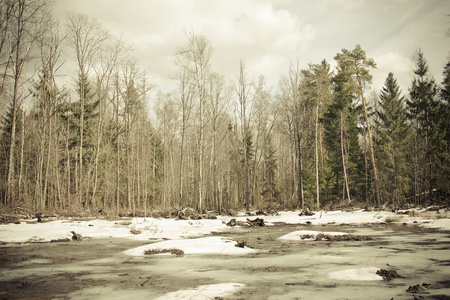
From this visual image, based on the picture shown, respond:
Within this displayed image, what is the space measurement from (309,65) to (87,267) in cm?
2901

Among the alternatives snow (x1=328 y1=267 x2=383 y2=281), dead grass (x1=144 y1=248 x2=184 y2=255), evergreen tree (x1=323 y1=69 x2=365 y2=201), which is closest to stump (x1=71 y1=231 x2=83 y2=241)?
dead grass (x1=144 y1=248 x2=184 y2=255)

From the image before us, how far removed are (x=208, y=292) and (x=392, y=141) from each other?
2848 centimetres

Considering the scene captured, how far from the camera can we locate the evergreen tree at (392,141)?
25.5 meters

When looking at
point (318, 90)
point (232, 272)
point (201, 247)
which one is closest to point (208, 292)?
point (232, 272)

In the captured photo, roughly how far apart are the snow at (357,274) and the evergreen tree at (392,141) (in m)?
23.3

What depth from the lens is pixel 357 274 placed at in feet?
14.0

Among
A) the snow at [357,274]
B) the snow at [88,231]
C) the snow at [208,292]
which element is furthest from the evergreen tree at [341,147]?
the snow at [208,292]

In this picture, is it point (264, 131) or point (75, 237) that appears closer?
point (75, 237)

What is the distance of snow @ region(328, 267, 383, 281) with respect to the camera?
408 centimetres

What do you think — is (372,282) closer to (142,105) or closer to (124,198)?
(142,105)

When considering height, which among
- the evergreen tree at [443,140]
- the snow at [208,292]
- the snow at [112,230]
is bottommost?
the snow at [112,230]

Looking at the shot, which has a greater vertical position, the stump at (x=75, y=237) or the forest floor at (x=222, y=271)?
the forest floor at (x=222, y=271)

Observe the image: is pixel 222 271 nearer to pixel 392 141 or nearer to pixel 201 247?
pixel 201 247

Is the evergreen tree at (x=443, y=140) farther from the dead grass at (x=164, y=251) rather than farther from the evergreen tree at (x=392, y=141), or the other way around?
the dead grass at (x=164, y=251)
